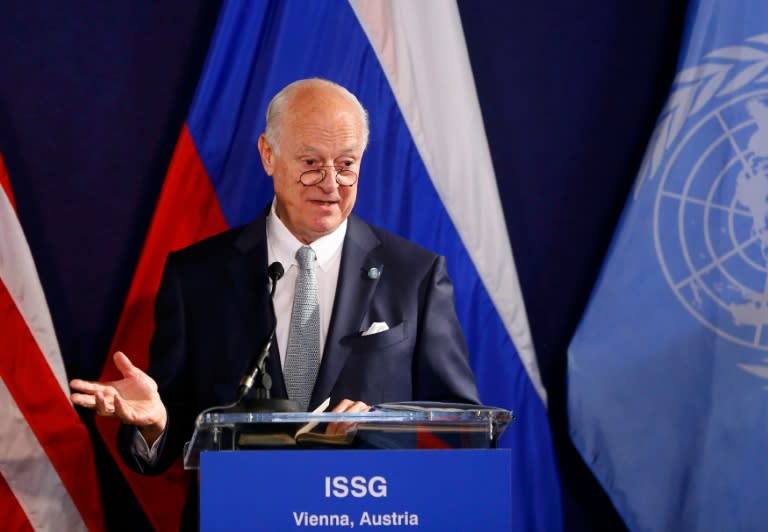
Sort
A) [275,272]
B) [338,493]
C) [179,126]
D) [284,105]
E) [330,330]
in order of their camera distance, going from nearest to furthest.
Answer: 1. [338,493]
2. [275,272]
3. [330,330]
4. [284,105]
5. [179,126]

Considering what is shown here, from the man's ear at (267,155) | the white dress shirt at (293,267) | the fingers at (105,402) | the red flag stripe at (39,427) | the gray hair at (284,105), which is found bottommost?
the red flag stripe at (39,427)

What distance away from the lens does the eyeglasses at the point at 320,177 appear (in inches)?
93.7

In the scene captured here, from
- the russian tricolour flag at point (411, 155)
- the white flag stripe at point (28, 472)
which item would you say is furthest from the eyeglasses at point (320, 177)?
Result: the white flag stripe at point (28, 472)

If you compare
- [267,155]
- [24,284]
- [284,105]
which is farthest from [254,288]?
[24,284]

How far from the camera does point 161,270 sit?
2.73m

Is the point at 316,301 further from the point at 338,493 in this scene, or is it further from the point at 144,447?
the point at 338,493

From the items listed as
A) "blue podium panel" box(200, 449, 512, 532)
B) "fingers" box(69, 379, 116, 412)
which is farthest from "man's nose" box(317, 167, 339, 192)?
"blue podium panel" box(200, 449, 512, 532)

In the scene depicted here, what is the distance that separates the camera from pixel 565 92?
306 centimetres

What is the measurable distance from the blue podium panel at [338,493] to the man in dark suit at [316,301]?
33.5 inches

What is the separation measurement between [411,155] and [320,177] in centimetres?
51

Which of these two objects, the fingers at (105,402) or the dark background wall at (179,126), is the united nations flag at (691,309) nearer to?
the dark background wall at (179,126)

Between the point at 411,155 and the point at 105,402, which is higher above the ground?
the point at 411,155

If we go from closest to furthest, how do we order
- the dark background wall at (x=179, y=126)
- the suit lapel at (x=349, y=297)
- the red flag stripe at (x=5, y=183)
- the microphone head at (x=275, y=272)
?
the microphone head at (x=275, y=272), the suit lapel at (x=349, y=297), the red flag stripe at (x=5, y=183), the dark background wall at (x=179, y=126)

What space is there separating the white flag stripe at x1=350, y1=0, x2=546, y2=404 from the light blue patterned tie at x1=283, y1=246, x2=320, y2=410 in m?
0.61
